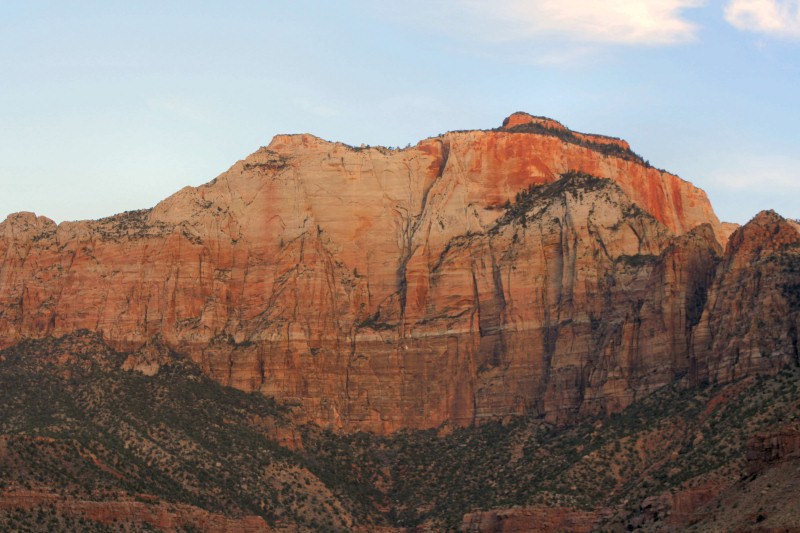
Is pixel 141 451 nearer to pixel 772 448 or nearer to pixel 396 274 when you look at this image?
→ pixel 396 274

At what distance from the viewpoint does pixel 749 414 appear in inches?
4341

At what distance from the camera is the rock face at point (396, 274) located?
456 feet

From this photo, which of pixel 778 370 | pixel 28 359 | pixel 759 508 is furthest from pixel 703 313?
pixel 28 359

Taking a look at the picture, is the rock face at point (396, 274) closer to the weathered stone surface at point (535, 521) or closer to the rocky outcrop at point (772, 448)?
the weathered stone surface at point (535, 521)

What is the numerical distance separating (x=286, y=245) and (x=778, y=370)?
5535 centimetres

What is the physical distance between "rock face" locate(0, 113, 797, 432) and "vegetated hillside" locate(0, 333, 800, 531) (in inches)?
141

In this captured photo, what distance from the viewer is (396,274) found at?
155 m

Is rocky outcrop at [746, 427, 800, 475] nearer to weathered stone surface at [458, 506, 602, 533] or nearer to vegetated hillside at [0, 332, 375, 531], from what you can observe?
weathered stone surface at [458, 506, 602, 533]

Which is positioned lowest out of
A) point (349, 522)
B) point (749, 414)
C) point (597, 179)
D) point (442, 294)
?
point (349, 522)

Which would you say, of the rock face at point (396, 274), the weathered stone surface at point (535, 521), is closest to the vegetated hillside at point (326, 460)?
the weathered stone surface at point (535, 521)

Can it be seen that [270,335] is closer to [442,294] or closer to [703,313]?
[442,294]

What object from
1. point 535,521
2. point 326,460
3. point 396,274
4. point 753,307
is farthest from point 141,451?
point 753,307

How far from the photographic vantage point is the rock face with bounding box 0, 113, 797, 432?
139 metres

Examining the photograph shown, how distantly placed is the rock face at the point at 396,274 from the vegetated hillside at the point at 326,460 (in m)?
3.57
